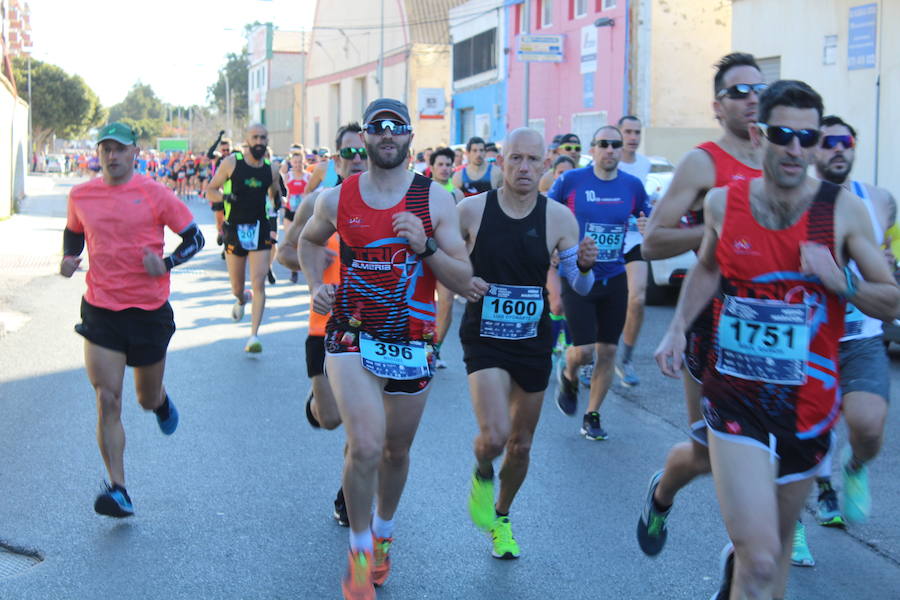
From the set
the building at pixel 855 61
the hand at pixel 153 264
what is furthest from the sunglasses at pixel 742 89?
the building at pixel 855 61

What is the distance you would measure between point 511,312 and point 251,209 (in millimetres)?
6284

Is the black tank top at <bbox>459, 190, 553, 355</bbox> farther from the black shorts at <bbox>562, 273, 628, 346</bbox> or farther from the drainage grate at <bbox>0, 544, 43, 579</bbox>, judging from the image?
the black shorts at <bbox>562, 273, 628, 346</bbox>

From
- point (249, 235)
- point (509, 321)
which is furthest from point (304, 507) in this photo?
point (249, 235)

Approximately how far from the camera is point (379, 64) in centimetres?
5925

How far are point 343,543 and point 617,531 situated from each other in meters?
1.39

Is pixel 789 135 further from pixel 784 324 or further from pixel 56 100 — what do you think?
pixel 56 100

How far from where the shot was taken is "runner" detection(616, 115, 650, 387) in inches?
360

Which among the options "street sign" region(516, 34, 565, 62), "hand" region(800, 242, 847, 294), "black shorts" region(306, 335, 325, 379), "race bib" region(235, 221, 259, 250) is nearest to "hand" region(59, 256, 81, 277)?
"black shorts" region(306, 335, 325, 379)

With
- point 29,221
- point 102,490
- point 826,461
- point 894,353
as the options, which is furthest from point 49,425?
point 29,221

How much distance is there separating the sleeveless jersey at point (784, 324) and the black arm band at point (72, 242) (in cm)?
386

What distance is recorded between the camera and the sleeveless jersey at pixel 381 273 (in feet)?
15.6

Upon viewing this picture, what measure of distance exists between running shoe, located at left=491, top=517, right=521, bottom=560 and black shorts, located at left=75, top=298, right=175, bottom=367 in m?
2.10

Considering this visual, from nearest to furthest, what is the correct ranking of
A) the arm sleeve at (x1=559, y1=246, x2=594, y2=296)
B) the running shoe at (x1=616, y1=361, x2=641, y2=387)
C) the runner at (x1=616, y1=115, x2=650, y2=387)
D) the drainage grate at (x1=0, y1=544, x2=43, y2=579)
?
the drainage grate at (x1=0, y1=544, x2=43, y2=579)
the arm sleeve at (x1=559, y1=246, x2=594, y2=296)
the runner at (x1=616, y1=115, x2=650, y2=387)
the running shoe at (x1=616, y1=361, x2=641, y2=387)

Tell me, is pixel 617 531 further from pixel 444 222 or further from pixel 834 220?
pixel 834 220
